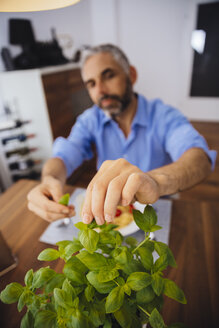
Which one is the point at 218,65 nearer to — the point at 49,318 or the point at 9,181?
the point at 9,181

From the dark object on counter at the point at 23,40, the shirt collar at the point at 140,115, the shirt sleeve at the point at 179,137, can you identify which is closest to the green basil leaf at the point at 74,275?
the shirt sleeve at the point at 179,137

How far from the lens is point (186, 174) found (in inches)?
23.3

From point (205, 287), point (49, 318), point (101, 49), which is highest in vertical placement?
point (101, 49)

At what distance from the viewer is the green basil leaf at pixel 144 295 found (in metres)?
0.21

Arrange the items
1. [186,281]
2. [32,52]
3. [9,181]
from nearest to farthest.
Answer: [186,281] < [32,52] < [9,181]

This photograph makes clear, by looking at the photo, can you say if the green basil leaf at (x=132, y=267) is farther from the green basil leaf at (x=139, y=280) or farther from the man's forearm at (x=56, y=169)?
the man's forearm at (x=56, y=169)

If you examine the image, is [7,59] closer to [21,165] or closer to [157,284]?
[21,165]

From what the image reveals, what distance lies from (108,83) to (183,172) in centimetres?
68

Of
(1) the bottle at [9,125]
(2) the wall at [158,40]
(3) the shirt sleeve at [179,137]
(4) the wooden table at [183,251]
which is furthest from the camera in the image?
(2) the wall at [158,40]

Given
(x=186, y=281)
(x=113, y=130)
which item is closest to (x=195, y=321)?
(x=186, y=281)

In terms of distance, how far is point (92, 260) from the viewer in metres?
0.22

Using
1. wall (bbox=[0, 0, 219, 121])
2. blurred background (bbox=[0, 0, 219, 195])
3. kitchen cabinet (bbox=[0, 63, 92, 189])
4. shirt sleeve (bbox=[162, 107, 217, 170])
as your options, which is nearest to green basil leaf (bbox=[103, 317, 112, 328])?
blurred background (bbox=[0, 0, 219, 195])

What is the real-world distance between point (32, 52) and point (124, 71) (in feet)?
2.87

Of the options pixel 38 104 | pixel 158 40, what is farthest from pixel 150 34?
pixel 38 104
